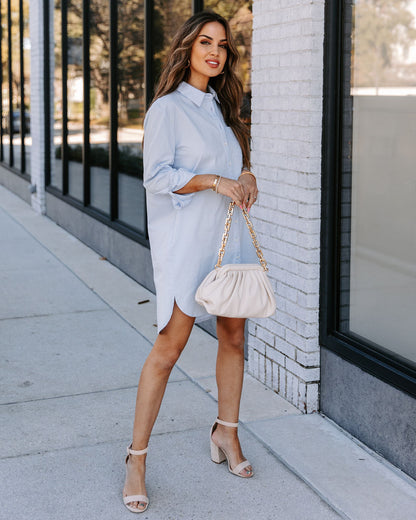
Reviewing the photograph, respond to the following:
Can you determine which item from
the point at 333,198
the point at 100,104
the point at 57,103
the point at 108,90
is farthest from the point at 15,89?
the point at 333,198

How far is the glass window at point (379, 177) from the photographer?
382cm


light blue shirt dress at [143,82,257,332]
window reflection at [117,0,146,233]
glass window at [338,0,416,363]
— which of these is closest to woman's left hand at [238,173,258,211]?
light blue shirt dress at [143,82,257,332]

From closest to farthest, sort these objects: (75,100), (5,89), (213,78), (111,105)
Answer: (213,78)
(111,105)
(75,100)
(5,89)

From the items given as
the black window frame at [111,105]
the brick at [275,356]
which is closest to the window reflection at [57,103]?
the black window frame at [111,105]

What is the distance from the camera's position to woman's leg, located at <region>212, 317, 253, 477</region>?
3.67 metres

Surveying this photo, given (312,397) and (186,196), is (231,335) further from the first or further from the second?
(312,397)

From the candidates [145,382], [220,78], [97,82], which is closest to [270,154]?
[220,78]

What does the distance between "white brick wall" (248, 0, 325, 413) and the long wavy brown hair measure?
2.63ft

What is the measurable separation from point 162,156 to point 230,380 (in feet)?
3.55

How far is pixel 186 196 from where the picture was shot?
3361 mm

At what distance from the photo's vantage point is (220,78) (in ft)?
11.8

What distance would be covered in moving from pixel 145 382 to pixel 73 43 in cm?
795

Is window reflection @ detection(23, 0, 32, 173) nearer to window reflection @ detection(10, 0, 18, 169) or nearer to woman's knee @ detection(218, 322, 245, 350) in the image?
window reflection @ detection(10, 0, 18, 169)

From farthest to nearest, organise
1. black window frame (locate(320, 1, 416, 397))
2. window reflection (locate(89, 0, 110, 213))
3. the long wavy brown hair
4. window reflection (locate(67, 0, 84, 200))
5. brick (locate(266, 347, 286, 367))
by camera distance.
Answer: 1. window reflection (locate(67, 0, 84, 200))
2. window reflection (locate(89, 0, 110, 213))
3. brick (locate(266, 347, 286, 367))
4. black window frame (locate(320, 1, 416, 397))
5. the long wavy brown hair
